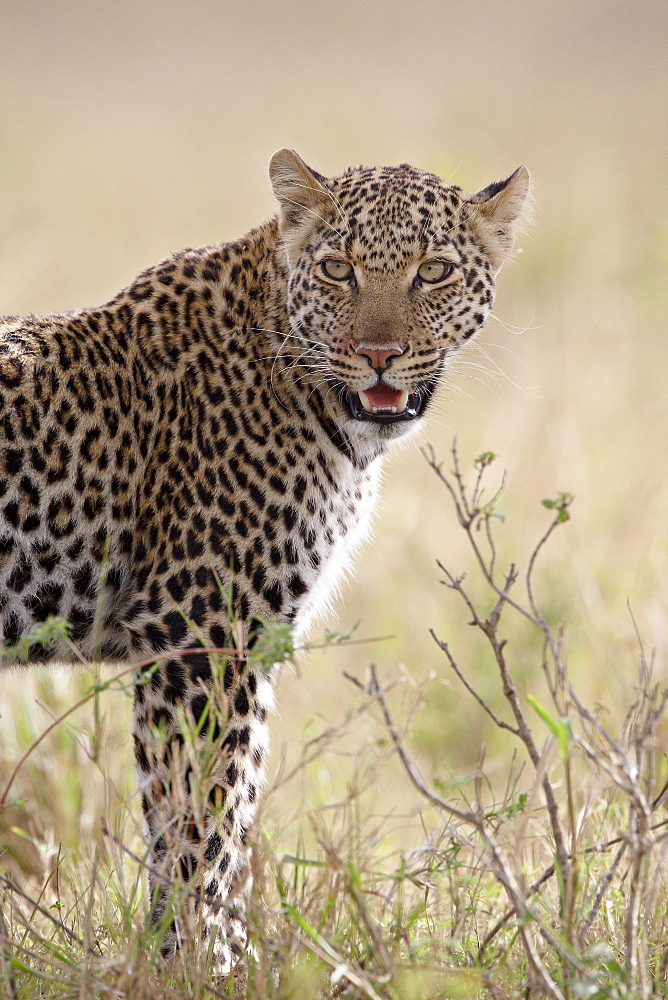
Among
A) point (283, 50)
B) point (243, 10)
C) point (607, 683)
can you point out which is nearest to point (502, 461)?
point (607, 683)

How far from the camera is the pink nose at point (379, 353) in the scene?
4.78 m

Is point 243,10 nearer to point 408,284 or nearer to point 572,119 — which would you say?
point 572,119

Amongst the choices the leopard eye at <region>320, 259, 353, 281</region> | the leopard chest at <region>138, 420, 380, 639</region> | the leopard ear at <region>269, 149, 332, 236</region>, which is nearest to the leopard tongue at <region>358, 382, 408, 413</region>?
the leopard chest at <region>138, 420, 380, 639</region>

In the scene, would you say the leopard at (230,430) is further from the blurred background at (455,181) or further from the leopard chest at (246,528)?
the blurred background at (455,181)

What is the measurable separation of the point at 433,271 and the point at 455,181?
1096cm

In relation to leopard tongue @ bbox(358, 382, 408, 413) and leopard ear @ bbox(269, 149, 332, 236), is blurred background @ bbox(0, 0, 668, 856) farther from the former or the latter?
leopard ear @ bbox(269, 149, 332, 236)

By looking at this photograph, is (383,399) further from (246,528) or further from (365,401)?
(246,528)

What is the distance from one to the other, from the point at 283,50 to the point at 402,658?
73.1 feet

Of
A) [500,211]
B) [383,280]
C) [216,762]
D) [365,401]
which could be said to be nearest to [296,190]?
[383,280]

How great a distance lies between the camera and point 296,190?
17.1ft

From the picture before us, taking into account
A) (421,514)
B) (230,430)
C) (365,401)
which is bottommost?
(230,430)

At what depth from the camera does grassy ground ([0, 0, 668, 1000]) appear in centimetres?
356

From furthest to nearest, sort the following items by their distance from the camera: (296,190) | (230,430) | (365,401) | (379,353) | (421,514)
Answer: (421,514), (296,190), (230,430), (365,401), (379,353)

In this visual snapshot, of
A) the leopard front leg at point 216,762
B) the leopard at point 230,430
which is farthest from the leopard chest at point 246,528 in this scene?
the leopard front leg at point 216,762
